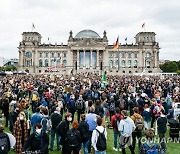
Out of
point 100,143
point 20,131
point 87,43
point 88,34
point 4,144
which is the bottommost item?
point 100,143

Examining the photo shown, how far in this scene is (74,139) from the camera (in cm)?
871

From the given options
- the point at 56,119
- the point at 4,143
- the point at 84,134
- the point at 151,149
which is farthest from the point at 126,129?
the point at 4,143

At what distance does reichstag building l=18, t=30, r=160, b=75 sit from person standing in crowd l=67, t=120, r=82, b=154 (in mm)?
109142

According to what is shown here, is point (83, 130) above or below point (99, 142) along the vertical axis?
above

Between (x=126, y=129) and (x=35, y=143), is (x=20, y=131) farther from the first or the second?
(x=126, y=129)

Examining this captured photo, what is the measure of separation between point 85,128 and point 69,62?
111m

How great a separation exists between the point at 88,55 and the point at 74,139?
112077 millimetres

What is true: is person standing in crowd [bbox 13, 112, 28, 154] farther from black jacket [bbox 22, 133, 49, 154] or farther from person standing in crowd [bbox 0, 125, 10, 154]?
person standing in crowd [bbox 0, 125, 10, 154]

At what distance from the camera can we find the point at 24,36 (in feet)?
403

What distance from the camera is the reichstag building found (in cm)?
11894

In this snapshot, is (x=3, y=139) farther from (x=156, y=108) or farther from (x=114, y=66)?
(x=114, y=66)

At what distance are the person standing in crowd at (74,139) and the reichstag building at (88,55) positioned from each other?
109142 mm

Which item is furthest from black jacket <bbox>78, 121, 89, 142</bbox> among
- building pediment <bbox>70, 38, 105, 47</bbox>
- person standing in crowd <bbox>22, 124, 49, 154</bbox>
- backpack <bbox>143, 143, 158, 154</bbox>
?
building pediment <bbox>70, 38, 105, 47</bbox>

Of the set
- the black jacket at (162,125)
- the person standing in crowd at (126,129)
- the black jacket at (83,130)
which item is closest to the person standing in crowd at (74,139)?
the black jacket at (83,130)
